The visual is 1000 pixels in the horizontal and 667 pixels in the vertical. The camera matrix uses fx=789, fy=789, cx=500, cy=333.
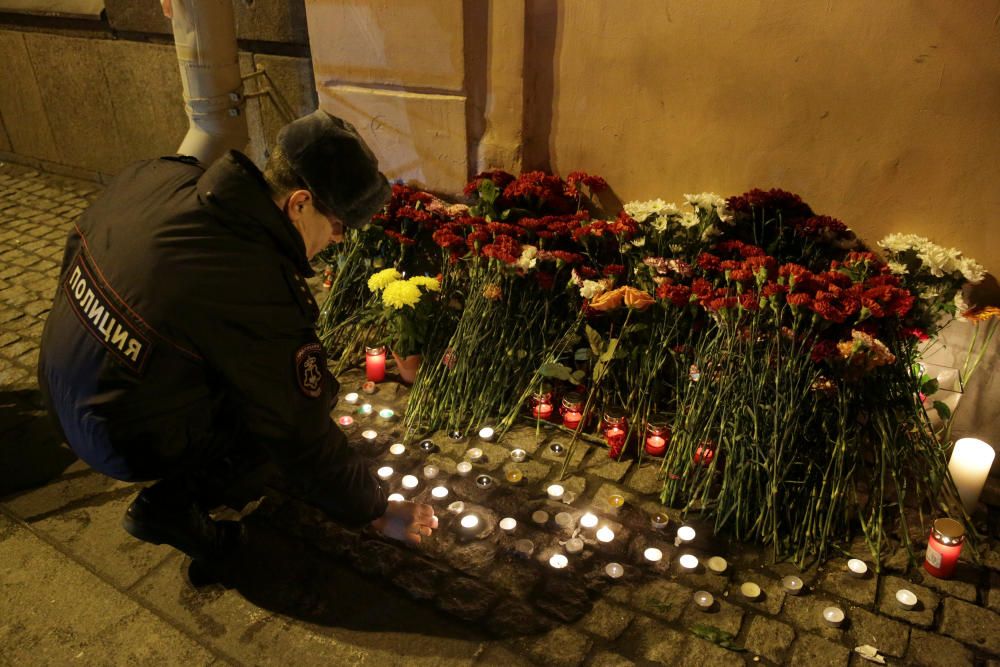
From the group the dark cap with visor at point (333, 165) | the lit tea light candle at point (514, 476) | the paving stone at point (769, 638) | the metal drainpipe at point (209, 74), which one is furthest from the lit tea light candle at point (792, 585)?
the metal drainpipe at point (209, 74)

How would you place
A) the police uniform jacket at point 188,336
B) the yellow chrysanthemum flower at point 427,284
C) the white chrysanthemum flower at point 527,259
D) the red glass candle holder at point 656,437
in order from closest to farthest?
the police uniform jacket at point 188,336, the red glass candle holder at point 656,437, the white chrysanthemum flower at point 527,259, the yellow chrysanthemum flower at point 427,284

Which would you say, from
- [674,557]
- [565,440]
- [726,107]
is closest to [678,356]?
[565,440]

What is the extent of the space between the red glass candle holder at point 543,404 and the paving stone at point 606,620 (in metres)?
1.19

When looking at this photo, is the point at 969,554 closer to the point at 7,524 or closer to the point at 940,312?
the point at 940,312

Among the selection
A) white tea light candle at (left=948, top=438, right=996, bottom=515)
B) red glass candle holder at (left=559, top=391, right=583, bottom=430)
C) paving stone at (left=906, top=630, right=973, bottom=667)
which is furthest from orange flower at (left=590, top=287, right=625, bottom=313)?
paving stone at (left=906, top=630, right=973, bottom=667)

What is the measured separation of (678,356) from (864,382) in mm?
812

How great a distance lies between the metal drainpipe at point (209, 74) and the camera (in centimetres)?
481

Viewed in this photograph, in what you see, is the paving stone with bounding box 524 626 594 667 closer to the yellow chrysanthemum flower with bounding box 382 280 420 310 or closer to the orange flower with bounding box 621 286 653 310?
the orange flower with bounding box 621 286 653 310

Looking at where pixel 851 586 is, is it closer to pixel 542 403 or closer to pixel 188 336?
pixel 542 403

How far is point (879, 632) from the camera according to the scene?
2840 mm

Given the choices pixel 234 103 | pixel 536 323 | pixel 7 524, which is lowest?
pixel 7 524

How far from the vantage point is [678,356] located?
370cm

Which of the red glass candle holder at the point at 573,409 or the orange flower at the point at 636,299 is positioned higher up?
the orange flower at the point at 636,299

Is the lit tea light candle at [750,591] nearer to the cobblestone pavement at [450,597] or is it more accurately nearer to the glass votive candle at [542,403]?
the cobblestone pavement at [450,597]
